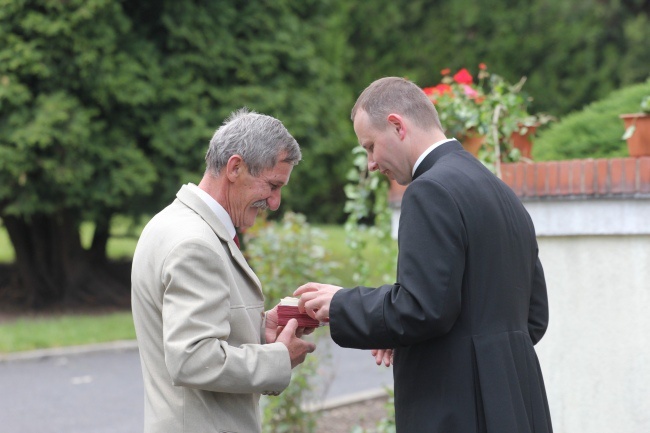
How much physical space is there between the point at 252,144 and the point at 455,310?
83 centimetres

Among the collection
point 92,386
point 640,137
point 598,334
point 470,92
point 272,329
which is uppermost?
point 470,92

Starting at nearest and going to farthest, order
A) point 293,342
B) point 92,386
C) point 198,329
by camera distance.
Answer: point 198,329 → point 293,342 → point 92,386

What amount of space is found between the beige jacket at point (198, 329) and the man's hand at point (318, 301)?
0.16 m

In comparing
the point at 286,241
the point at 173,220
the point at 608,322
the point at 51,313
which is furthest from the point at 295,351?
the point at 51,313

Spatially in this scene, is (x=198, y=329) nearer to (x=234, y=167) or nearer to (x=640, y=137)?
(x=234, y=167)

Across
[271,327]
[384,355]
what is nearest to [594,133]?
[384,355]

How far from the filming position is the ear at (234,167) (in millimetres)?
2908

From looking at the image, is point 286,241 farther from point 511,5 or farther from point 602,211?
point 511,5

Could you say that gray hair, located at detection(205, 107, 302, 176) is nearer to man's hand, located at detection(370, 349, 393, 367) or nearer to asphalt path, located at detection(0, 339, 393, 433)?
man's hand, located at detection(370, 349, 393, 367)

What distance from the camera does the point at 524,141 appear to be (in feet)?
18.2

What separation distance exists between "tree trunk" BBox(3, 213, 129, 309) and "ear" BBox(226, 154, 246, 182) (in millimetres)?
12236

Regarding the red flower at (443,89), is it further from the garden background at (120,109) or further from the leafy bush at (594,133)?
the garden background at (120,109)

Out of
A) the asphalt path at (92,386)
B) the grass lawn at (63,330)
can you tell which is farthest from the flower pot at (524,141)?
the grass lawn at (63,330)

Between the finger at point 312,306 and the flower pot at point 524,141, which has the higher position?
the flower pot at point 524,141
